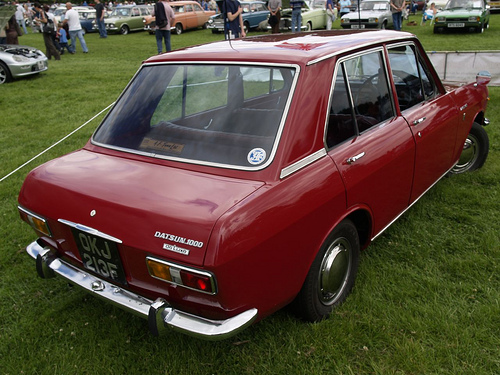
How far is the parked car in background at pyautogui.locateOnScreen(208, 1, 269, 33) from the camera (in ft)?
70.7

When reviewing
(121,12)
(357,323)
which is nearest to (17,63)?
(357,323)

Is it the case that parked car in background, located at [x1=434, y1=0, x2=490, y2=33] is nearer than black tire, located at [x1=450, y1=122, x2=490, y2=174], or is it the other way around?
black tire, located at [x1=450, y1=122, x2=490, y2=174]

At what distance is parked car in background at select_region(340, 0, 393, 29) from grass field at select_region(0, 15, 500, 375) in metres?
15.4

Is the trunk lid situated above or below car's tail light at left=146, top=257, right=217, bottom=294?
above

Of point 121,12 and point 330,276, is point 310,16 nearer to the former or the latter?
point 121,12

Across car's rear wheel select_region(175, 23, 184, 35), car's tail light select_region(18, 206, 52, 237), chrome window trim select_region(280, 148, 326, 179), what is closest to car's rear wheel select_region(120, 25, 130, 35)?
car's rear wheel select_region(175, 23, 184, 35)

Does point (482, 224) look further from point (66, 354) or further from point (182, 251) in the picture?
point (66, 354)

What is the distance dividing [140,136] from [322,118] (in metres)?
1.15

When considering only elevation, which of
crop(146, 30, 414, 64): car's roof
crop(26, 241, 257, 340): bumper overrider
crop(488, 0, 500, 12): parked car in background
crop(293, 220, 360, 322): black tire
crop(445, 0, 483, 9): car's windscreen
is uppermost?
crop(146, 30, 414, 64): car's roof

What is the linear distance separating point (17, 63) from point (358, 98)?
34.6 ft

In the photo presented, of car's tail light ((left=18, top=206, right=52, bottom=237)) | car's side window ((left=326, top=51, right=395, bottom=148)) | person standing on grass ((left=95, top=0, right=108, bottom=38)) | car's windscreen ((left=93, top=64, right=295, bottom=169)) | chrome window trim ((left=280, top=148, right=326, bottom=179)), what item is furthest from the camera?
person standing on grass ((left=95, top=0, right=108, bottom=38))

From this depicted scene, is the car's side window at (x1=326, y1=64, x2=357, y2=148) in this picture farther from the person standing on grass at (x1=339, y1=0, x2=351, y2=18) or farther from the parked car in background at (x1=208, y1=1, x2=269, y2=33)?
the person standing on grass at (x1=339, y1=0, x2=351, y2=18)

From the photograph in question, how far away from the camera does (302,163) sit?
2381 millimetres

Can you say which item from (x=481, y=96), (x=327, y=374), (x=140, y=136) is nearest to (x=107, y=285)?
(x=140, y=136)
